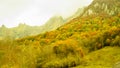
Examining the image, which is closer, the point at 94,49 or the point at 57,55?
the point at 57,55

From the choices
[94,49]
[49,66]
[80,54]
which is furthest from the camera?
[94,49]

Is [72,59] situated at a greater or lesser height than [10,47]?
lesser

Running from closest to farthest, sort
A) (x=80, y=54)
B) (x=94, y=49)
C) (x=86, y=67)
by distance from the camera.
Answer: (x=86, y=67)
(x=80, y=54)
(x=94, y=49)

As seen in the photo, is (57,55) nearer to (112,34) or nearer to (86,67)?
(86,67)

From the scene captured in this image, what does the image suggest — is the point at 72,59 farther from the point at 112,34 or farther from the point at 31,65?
the point at 112,34

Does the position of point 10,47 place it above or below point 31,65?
above

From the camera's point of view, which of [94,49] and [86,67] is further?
[94,49]

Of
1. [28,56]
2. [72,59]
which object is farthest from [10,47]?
[72,59]

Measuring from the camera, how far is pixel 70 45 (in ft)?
269

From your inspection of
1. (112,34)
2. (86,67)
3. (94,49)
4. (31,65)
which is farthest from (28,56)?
(112,34)

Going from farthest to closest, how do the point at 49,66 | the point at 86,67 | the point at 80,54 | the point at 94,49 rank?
the point at 94,49 < the point at 80,54 < the point at 49,66 < the point at 86,67

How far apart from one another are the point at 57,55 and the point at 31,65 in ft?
32.2

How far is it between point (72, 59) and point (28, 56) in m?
Answer: 11.5

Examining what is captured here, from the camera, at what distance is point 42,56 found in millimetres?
77875
